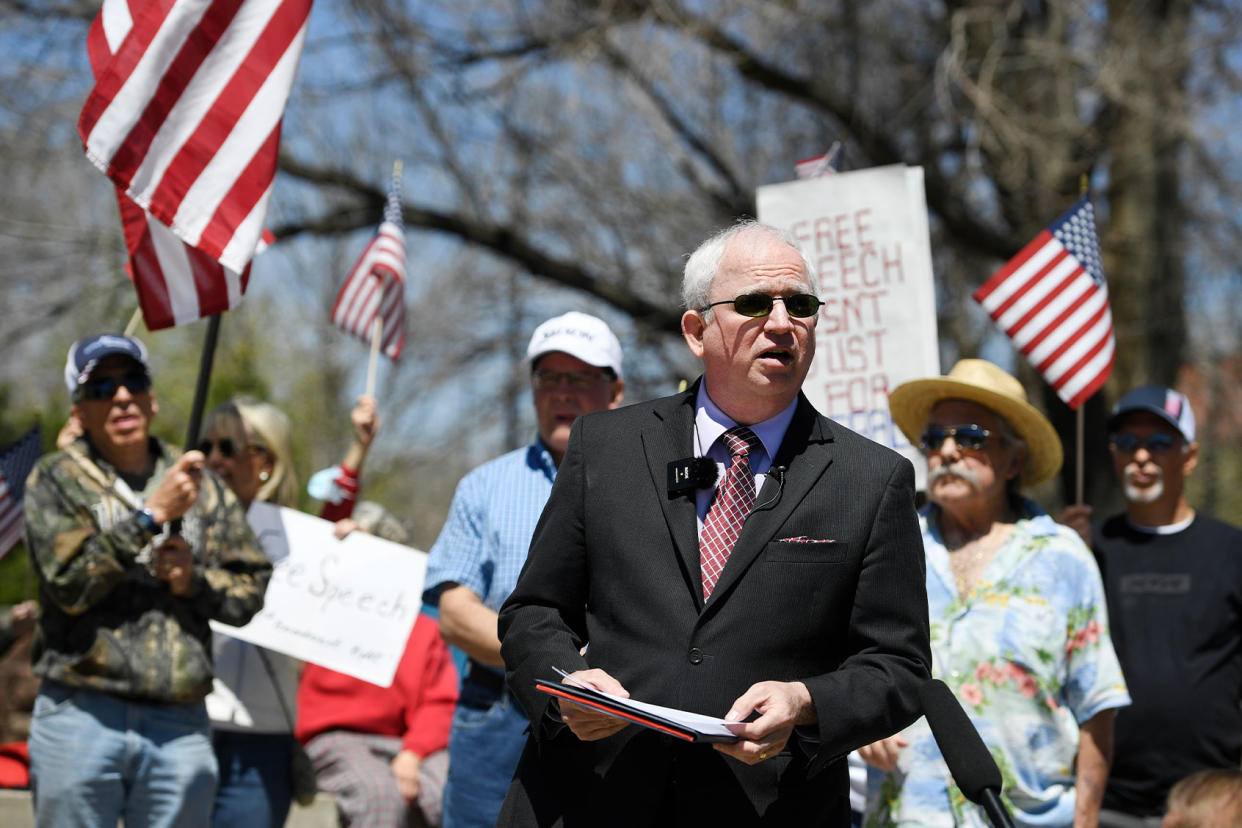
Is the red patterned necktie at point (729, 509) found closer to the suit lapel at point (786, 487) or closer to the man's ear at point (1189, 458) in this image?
the suit lapel at point (786, 487)

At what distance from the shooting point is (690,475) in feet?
8.99

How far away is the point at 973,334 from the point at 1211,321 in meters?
2.69

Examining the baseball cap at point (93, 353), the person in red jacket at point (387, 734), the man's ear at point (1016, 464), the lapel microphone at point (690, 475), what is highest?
the baseball cap at point (93, 353)

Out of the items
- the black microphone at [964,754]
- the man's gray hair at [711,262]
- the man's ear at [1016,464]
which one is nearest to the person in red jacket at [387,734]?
the man's ear at [1016,464]

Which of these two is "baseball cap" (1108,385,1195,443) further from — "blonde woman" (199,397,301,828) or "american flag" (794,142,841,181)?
"blonde woman" (199,397,301,828)

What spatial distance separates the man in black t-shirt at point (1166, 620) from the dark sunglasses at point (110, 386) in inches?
140

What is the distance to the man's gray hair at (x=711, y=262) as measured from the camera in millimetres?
2879

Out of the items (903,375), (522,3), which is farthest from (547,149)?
(903,375)

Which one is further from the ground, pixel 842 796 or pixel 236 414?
pixel 236 414

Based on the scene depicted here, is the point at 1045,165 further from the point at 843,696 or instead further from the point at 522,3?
the point at 843,696

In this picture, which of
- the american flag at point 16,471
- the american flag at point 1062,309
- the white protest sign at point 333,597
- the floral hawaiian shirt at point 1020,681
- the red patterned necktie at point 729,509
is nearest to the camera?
the red patterned necktie at point 729,509

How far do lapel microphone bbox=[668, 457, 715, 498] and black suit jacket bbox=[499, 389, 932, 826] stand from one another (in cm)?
2

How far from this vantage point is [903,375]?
17.6 feet

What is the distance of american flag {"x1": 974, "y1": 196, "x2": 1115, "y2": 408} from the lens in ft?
19.1
